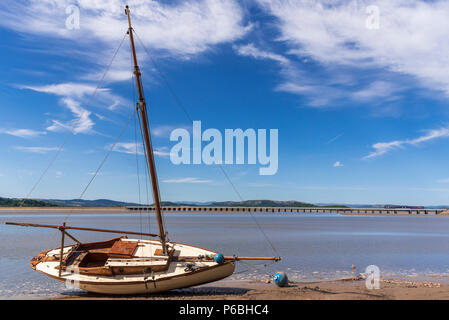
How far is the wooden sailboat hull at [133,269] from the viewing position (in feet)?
59.0

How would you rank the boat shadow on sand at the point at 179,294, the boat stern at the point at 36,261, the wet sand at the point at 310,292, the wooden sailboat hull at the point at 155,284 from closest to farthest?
the wet sand at the point at 310,292 → the wooden sailboat hull at the point at 155,284 → the boat shadow on sand at the point at 179,294 → the boat stern at the point at 36,261

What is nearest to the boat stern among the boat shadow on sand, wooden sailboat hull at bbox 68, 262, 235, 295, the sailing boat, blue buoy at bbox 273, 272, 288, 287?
the sailing boat

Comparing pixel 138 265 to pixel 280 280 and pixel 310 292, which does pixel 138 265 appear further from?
pixel 310 292

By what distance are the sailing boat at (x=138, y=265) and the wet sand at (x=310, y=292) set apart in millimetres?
711

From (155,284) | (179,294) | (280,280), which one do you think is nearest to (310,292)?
(280,280)

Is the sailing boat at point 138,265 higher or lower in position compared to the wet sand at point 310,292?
higher

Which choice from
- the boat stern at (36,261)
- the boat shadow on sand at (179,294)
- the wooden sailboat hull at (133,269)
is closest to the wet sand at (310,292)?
the boat shadow on sand at (179,294)

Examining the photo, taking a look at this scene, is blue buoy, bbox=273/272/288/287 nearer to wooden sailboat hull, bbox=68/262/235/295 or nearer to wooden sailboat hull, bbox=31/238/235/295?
wooden sailboat hull, bbox=31/238/235/295

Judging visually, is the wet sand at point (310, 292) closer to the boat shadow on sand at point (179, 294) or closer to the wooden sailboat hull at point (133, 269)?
the boat shadow on sand at point (179, 294)

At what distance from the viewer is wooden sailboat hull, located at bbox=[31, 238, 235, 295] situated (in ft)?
59.0

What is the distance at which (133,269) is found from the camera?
18.3 metres
